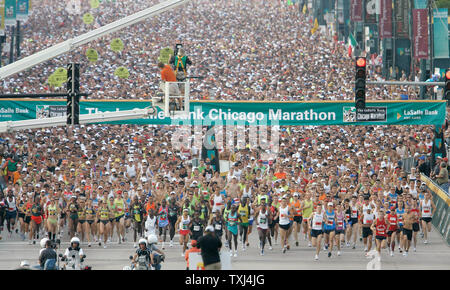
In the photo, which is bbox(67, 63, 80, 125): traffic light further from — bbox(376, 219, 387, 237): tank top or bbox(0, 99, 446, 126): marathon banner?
bbox(0, 99, 446, 126): marathon banner

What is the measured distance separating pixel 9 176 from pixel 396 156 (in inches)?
528

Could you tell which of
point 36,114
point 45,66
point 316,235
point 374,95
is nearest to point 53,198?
point 36,114

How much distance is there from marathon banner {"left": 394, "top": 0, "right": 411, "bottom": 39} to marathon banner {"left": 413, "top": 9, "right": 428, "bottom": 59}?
6493 millimetres

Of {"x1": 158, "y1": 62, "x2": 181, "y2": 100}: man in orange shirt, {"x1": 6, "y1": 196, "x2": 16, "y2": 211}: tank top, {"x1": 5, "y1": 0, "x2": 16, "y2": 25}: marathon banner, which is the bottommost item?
{"x1": 6, "y1": 196, "x2": 16, "y2": 211}: tank top

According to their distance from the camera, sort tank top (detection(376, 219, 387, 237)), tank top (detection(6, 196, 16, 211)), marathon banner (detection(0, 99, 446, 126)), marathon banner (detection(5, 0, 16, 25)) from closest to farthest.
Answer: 1. tank top (detection(376, 219, 387, 237))
2. tank top (detection(6, 196, 16, 211))
3. marathon banner (detection(0, 99, 446, 126))
4. marathon banner (detection(5, 0, 16, 25))

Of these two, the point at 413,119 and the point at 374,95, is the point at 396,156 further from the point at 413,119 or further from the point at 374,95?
the point at 374,95

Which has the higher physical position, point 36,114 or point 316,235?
point 36,114

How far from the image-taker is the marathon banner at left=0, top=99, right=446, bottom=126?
96.5ft

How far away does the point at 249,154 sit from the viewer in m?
32.4

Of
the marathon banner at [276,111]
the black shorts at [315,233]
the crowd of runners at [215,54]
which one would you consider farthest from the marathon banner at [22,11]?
the black shorts at [315,233]

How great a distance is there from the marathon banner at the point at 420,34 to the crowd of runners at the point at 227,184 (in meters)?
3.32

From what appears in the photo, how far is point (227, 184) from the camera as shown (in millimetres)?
27250

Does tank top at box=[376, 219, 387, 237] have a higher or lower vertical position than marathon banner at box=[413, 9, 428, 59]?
lower

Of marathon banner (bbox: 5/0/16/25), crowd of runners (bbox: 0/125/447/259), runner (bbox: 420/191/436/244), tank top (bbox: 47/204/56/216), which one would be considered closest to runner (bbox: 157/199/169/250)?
crowd of runners (bbox: 0/125/447/259)
